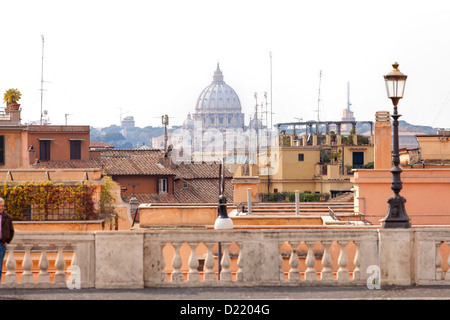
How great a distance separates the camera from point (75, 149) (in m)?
66.2

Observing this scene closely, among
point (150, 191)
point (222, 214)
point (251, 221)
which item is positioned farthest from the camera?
point (150, 191)

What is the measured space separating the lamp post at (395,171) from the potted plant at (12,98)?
33.2 metres

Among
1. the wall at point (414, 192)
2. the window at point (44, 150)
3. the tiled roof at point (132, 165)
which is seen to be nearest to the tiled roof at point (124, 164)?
the tiled roof at point (132, 165)

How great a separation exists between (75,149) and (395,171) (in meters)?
54.0

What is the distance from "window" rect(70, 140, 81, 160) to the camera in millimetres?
66000

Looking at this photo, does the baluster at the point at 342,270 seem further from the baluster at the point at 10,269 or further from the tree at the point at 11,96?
the tree at the point at 11,96

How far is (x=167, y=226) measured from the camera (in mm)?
26156

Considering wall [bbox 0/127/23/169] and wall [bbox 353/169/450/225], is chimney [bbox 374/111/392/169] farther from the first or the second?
wall [bbox 0/127/23/169]

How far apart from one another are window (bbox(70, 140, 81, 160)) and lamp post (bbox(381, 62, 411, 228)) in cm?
5296

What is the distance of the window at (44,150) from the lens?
63875 mm

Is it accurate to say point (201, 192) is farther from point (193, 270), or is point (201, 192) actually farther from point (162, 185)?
point (193, 270)

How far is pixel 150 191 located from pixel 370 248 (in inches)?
2026

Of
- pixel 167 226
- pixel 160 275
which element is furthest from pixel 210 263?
pixel 167 226
